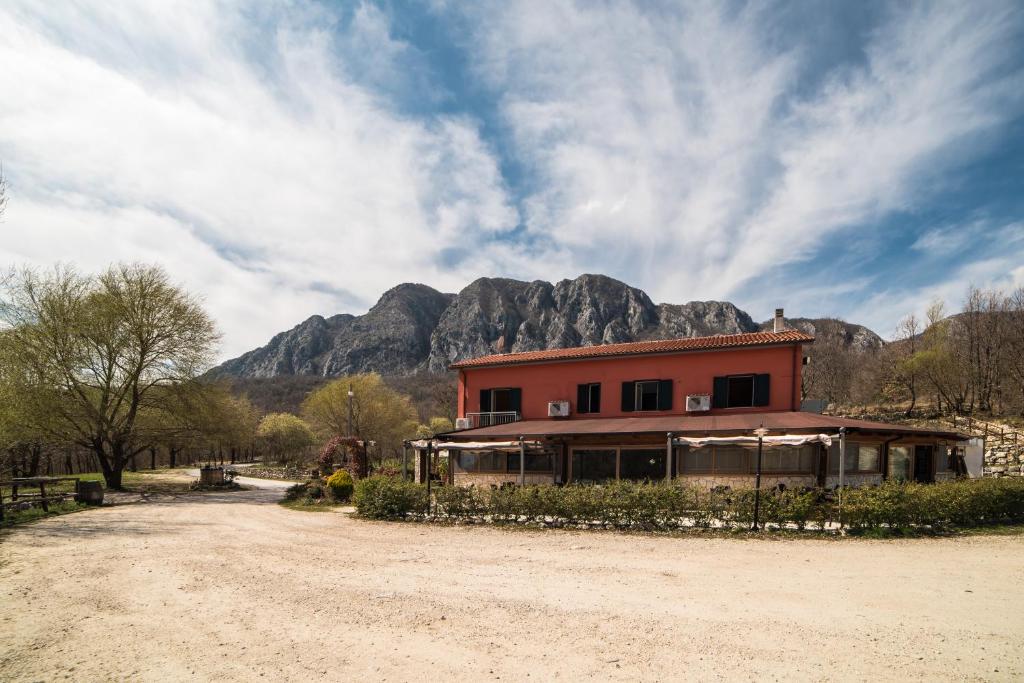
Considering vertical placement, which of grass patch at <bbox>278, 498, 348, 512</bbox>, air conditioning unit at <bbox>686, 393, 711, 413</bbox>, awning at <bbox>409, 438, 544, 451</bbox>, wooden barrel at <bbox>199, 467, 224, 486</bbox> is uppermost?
air conditioning unit at <bbox>686, 393, 711, 413</bbox>

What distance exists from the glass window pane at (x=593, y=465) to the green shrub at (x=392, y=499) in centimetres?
781

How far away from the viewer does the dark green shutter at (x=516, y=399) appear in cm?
2694

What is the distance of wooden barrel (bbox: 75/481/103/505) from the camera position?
2034 cm

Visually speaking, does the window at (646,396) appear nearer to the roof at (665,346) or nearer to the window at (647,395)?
the window at (647,395)

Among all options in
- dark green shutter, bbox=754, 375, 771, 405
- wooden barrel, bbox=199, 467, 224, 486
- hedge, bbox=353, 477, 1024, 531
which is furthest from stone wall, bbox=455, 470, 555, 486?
wooden barrel, bbox=199, 467, 224, 486

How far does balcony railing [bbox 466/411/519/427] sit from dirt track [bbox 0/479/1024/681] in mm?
13918

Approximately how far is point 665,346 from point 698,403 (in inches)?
114

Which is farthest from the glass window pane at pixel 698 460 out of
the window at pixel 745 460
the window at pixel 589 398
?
the window at pixel 589 398

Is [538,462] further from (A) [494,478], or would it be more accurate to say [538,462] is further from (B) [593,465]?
(B) [593,465]

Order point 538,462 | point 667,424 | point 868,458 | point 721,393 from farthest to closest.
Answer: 1. point 538,462
2. point 721,393
3. point 667,424
4. point 868,458

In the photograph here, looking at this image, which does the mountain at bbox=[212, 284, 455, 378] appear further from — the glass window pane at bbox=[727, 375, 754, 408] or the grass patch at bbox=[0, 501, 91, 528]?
the glass window pane at bbox=[727, 375, 754, 408]

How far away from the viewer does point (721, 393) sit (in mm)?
22750

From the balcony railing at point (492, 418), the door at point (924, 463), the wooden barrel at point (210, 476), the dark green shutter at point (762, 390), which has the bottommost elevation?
the wooden barrel at point (210, 476)

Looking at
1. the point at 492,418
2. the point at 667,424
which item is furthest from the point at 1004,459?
the point at 492,418
